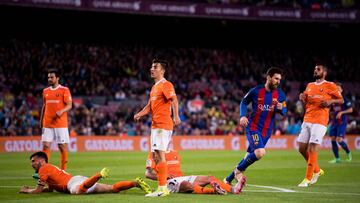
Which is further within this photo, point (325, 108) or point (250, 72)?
point (250, 72)

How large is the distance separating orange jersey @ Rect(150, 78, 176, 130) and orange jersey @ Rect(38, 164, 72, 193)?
5.89 feet

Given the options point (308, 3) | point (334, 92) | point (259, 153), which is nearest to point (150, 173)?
point (259, 153)

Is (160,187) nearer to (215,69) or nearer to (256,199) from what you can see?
(256,199)

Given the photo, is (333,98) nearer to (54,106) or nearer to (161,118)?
(161,118)

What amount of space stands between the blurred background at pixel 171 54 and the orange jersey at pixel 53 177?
19.0m

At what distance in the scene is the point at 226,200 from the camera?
36.8 feet

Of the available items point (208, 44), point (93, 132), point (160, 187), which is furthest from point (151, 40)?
point (160, 187)

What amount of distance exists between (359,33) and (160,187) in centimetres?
3948

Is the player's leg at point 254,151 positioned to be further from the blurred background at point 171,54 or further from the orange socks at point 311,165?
the blurred background at point 171,54

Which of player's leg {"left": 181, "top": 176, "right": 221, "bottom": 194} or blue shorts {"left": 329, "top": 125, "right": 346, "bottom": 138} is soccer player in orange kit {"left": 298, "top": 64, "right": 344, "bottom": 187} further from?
blue shorts {"left": 329, "top": 125, "right": 346, "bottom": 138}

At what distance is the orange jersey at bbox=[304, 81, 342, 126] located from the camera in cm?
1520

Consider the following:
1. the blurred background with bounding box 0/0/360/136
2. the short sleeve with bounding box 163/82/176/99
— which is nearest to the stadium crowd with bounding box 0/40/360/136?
the blurred background with bounding box 0/0/360/136

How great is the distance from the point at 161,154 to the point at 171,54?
31.2m

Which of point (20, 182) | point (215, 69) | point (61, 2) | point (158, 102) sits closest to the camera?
point (158, 102)
